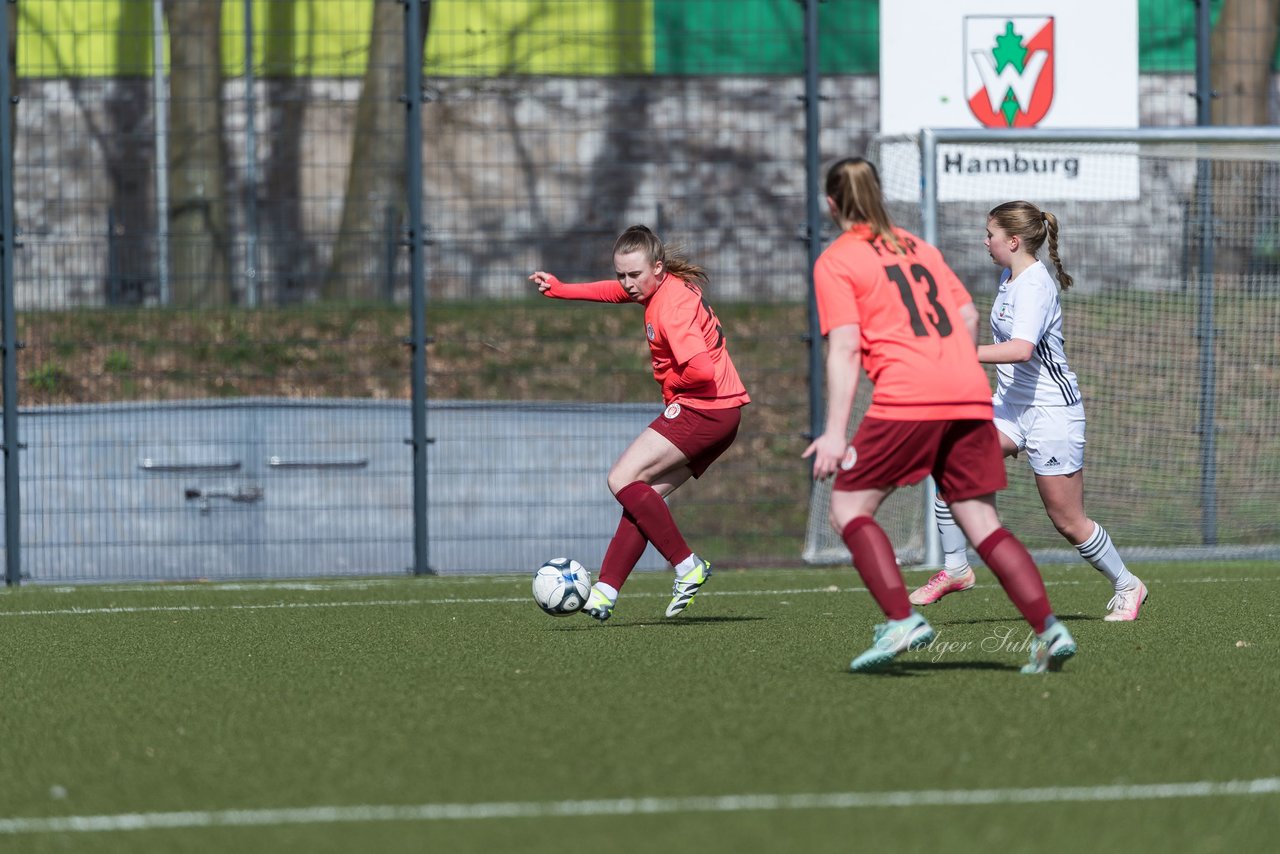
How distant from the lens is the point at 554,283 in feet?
27.1

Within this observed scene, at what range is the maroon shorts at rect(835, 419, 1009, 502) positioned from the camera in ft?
19.0

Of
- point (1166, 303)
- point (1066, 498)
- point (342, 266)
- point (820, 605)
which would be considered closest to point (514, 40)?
point (342, 266)

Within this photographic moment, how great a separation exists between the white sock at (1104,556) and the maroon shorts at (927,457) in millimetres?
2114

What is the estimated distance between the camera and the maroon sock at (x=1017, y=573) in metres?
5.83

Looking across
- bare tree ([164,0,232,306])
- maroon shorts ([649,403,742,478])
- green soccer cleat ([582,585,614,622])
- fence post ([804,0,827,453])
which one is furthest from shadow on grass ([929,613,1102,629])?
bare tree ([164,0,232,306])

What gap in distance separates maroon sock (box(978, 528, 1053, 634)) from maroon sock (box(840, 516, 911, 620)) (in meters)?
0.29

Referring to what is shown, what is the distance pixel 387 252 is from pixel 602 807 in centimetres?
833

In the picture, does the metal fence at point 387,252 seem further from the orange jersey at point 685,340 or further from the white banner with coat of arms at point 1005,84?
the orange jersey at point 685,340

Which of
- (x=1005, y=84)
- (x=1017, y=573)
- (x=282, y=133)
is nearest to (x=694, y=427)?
(x=1017, y=573)

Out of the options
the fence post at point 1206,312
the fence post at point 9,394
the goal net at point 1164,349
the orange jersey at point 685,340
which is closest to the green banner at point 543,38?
the fence post at point 1206,312

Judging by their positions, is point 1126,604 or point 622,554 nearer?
point 622,554

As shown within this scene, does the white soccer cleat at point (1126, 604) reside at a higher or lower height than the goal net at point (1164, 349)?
lower

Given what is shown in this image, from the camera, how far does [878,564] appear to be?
5.84m

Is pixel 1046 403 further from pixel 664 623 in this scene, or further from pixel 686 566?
pixel 664 623
